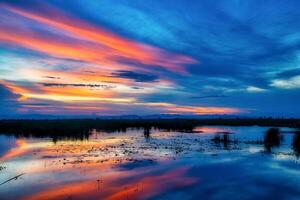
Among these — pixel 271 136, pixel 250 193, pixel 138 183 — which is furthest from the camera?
pixel 271 136

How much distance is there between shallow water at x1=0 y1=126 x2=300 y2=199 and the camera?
1692 centimetres

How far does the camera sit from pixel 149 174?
21.7 m

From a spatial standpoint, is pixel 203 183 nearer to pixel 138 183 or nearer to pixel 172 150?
pixel 138 183

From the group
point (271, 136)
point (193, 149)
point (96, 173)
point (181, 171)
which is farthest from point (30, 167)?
point (271, 136)

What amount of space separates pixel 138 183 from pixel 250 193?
591 cm

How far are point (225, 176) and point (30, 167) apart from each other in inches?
508

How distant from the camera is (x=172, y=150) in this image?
3328cm

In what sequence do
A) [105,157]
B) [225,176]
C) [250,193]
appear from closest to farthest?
[250,193] < [225,176] < [105,157]

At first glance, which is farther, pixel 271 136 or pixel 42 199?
pixel 271 136

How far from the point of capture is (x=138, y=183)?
19.1 metres

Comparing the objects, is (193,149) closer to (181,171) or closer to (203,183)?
(181,171)

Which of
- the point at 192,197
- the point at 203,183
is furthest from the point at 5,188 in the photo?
the point at 203,183

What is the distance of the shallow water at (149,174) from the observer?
16.9 m

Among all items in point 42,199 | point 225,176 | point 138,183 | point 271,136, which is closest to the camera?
point 42,199
